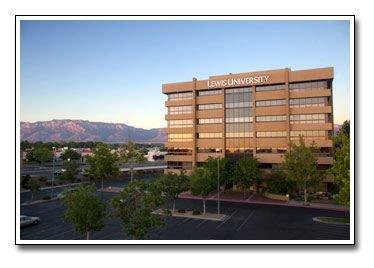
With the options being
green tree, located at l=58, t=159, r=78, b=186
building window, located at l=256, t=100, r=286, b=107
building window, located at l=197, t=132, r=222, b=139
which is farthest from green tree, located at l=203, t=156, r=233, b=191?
green tree, located at l=58, t=159, r=78, b=186

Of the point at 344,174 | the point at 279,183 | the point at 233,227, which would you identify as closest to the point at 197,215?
the point at 233,227

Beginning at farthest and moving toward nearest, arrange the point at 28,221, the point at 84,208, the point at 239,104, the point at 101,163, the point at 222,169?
the point at 101,163 → the point at 239,104 → the point at 222,169 → the point at 28,221 → the point at 84,208

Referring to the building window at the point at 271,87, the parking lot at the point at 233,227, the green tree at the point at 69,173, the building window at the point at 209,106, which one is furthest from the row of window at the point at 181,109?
the parking lot at the point at 233,227

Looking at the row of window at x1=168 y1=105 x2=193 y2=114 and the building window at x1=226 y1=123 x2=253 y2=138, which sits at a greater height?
the row of window at x1=168 y1=105 x2=193 y2=114

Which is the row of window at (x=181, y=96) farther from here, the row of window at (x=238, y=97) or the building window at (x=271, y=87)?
the building window at (x=271, y=87)

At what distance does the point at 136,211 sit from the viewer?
683 inches

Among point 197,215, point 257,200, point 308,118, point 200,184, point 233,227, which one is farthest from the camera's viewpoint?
point 308,118

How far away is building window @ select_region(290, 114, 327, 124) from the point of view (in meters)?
39.7

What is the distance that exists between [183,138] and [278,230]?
26230 millimetres

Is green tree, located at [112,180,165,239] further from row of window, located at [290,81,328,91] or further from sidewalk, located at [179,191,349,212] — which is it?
row of window, located at [290,81,328,91]

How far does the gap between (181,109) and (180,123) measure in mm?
1910

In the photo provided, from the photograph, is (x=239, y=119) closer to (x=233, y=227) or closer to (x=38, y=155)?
(x=233, y=227)
